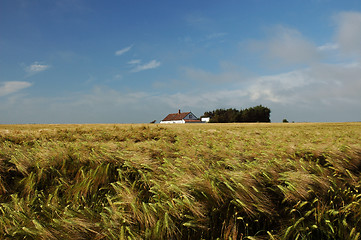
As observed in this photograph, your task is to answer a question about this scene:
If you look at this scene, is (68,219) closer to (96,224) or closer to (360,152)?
(96,224)

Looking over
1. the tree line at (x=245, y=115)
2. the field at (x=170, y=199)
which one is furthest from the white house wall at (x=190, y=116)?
the field at (x=170, y=199)

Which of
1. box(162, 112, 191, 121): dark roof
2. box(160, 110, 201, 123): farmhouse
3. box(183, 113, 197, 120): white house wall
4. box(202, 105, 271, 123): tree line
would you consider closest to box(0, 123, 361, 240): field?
box(202, 105, 271, 123): tree line

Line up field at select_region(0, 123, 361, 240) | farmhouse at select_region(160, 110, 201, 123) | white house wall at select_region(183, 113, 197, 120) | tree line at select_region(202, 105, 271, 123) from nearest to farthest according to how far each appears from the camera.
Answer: field at select_region(0, 123, 361, 240), tree line at select_region(202, 105, 271, 123), farmhouse at select_region(160, 110, 201, 123), white house wall at select_region(183, 113, 197, 120)

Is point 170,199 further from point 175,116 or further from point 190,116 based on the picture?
point 190,116

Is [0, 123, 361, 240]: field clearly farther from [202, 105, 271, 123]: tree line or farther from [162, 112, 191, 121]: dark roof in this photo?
[162, 112, 191, 121]: dark roof

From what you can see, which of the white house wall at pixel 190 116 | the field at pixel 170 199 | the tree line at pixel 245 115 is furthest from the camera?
the white house wall at pixel 190 116

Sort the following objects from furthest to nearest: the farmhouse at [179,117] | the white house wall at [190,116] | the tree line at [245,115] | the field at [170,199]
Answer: the white house wall at [190,116] < the farmhouse at [179,117] < the tree line at [245,115] < the field at [170,199]

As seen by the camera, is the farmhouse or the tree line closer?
the tree line

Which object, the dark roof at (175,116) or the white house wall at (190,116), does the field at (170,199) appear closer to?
the dark roof at (175,116)

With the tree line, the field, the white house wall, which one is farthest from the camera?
the white house wall

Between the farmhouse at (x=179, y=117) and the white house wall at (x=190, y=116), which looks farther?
the white house wall at (x=190, y=116)

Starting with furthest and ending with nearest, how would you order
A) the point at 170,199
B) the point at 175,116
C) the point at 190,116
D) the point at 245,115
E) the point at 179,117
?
the point at 190,116 < the point at 175,116 < the point at 179,117 < the point at 245,115 < the point at 170,199

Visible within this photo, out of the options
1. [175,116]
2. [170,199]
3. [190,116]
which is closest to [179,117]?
[175,116]

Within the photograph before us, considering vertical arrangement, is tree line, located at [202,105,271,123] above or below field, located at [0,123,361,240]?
above
